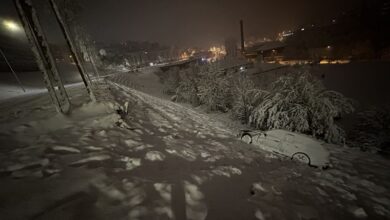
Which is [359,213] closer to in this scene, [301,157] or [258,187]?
[258,187]

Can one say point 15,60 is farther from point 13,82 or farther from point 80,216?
point 80,216

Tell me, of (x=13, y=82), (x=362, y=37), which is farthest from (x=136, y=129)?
(x=362, y=37)

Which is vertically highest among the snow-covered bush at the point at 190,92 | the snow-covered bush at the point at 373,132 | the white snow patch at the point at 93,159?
Answer: the white snow patch at the point at 93,159

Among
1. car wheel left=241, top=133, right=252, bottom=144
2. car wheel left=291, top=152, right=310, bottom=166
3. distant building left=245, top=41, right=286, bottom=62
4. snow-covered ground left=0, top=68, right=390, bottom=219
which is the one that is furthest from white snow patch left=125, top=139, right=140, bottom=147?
distant building left=245, top=41, right=286, bottom=62

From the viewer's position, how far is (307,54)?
165 ft

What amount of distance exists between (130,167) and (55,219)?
6.21 ft

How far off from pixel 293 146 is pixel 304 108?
481cm

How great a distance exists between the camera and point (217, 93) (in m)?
21.7

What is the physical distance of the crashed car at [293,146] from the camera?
23.3 feet

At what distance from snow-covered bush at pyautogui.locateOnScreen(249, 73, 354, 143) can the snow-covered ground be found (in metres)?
3.47

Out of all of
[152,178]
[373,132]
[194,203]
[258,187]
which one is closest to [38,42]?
[152,178]

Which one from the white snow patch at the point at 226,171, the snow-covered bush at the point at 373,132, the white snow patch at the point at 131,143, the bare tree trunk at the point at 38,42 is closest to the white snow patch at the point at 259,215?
the white snow patch at the point at 226,171

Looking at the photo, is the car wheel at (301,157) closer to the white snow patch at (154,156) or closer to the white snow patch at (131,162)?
the white snow patch at (154,156)

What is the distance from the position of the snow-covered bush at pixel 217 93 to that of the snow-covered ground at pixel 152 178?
13.6 metres
